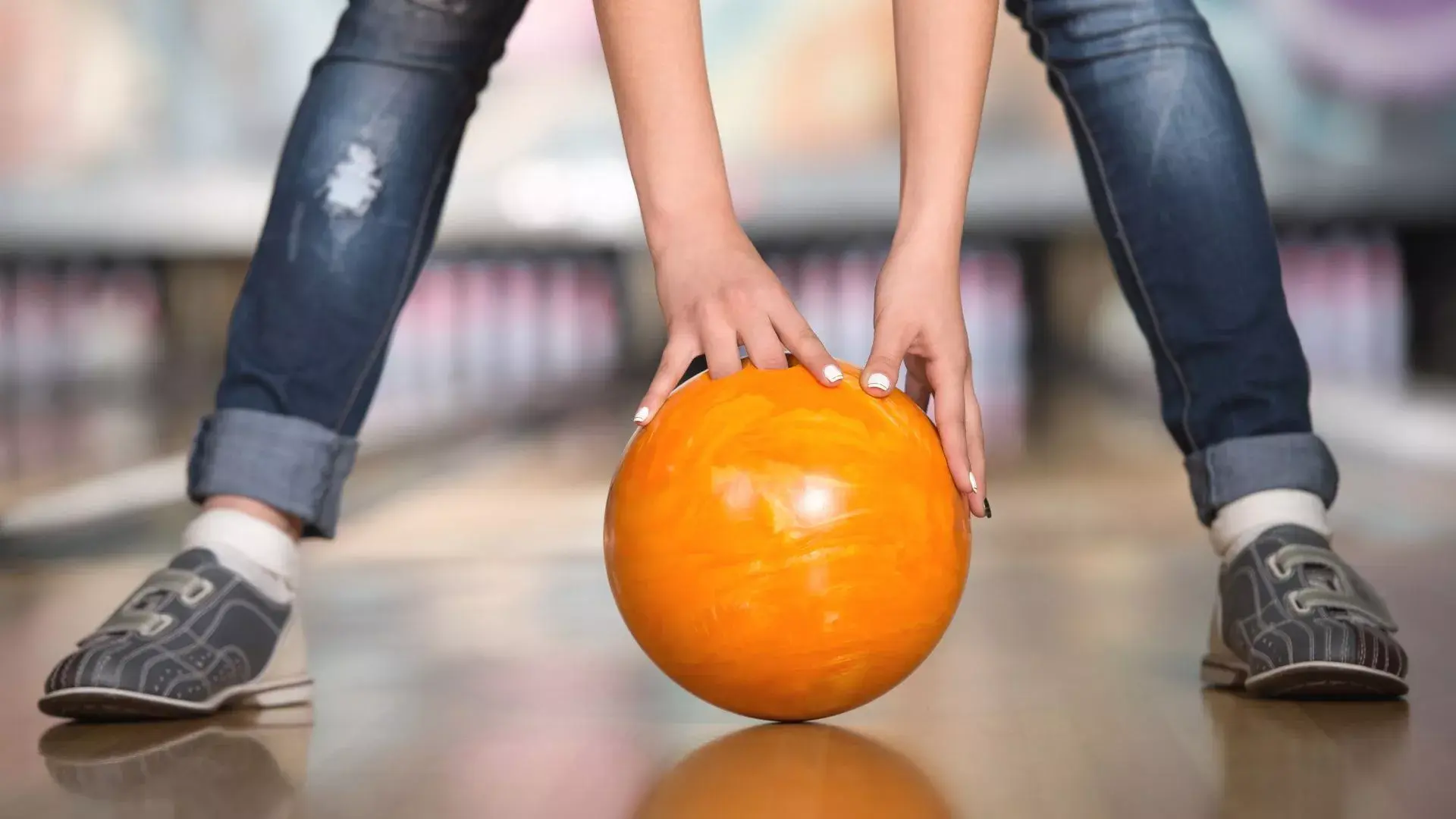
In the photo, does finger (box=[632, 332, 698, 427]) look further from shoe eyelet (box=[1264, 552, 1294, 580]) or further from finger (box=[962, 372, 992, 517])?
shoe eyelet (box=[1264, 552, 1294, 580])

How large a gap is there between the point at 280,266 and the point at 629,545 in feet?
1.36

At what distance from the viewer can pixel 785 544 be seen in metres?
0.81

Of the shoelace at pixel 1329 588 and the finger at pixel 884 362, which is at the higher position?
the finger at pixel 884 362

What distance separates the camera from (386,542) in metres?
1.85

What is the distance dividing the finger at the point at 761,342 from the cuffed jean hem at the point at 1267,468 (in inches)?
15.2

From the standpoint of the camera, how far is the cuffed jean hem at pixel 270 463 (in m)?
1.07

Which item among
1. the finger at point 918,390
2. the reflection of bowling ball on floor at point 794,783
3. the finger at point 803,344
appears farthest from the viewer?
the finger at point 918,390

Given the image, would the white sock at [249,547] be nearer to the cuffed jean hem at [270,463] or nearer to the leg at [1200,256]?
the cuffed jean hem at [270,463]

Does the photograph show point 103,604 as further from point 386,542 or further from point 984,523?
point 984,523

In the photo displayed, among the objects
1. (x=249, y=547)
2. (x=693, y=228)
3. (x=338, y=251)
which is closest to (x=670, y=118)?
(x=693, y=228)

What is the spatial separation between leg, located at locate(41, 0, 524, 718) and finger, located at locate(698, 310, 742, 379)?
352 millimetres

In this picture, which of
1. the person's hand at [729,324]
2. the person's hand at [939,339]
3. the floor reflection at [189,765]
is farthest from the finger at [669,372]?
the floor reflection at [189,765]

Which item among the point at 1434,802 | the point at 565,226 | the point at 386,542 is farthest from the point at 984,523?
the point at 565,226

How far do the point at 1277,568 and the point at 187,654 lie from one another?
0.70 metres
